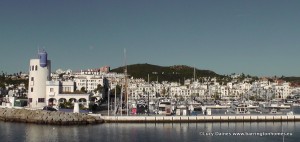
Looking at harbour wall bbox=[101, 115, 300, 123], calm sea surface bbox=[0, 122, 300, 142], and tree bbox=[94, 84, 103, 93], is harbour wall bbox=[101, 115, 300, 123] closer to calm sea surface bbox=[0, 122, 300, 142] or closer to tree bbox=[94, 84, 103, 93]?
calm sea surface bbox=[0, 122, 300, 142]

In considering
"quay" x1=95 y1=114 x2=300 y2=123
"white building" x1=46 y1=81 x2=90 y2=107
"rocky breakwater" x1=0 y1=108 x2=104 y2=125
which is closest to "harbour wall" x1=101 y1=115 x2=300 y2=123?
"quay" x1=95 y1=114 x2=300 y2=123

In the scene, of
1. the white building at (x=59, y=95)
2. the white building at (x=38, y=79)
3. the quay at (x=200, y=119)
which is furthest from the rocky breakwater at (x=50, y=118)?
the white building at (x=59, y=95)

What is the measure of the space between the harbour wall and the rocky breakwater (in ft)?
7.78

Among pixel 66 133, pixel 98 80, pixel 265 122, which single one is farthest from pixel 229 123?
pixel 98 80

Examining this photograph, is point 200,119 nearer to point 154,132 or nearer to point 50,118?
point 154,132

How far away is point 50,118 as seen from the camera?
5222 cm

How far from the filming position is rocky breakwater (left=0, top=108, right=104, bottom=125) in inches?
2014

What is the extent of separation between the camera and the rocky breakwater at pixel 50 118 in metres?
51.2

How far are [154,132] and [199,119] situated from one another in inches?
447

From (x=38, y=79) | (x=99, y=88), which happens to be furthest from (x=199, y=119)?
(x=99, y=88)

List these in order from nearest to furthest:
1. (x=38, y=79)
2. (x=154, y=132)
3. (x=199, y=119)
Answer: (x=154, y=132)
(x=199, y=119)
(x=38, y=79)

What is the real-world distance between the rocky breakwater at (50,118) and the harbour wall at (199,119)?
2.37 metres

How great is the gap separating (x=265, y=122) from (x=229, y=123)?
199 inches

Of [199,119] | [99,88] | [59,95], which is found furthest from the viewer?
[99,88]
